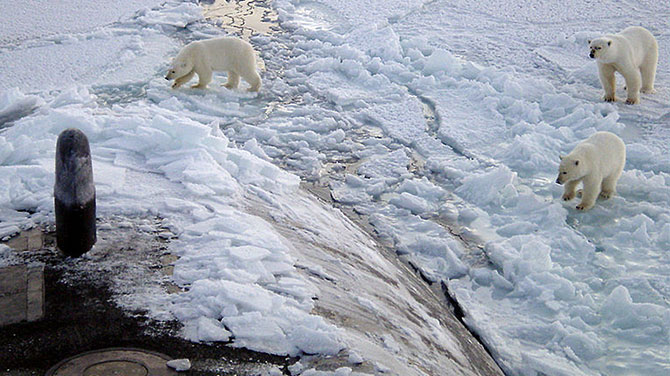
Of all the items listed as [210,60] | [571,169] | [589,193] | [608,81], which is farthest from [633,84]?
[210,60]

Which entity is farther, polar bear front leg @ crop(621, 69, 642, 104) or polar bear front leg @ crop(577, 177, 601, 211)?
polar bear front leg @ crop(621, 69, 642, 104)

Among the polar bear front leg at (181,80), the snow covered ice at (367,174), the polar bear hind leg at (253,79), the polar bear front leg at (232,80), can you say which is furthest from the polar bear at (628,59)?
the polar bear front leg at (181,80)

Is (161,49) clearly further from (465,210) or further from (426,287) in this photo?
(426,287)

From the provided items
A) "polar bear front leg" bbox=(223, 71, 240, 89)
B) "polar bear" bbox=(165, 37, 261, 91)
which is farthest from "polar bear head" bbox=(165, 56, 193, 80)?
Answer: "polar bear front leg" bbox=(223, 71, 240, 89)

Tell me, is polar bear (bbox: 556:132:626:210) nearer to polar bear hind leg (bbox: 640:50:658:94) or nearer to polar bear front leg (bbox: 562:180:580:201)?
polar bear front leg (bbox: 562:180:580:201)

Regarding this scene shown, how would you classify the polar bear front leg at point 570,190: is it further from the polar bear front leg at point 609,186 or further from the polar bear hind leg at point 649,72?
the polar bear hind leg at point 649,72

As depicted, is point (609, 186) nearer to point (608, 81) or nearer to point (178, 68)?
point (608, 81)

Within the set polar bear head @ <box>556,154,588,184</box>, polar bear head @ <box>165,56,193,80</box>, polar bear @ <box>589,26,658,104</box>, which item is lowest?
polar bear head @ <box>165,56,193,80</box>
